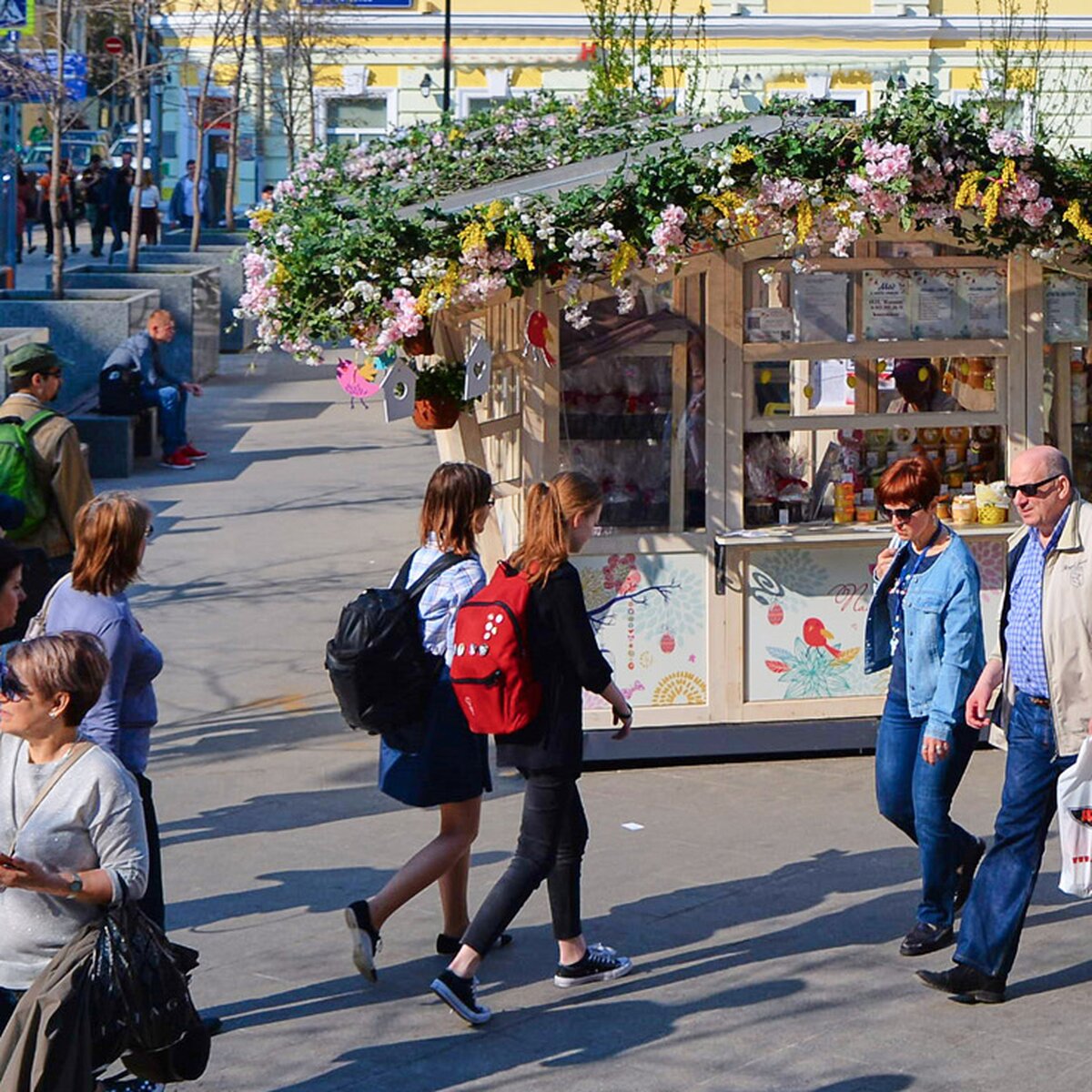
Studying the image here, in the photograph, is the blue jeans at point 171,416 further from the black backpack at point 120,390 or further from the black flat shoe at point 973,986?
the black flat shoe at point 973,986

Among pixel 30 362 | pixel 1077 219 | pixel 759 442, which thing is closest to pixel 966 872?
pixel 759 442

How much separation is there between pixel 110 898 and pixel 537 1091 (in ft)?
4.86

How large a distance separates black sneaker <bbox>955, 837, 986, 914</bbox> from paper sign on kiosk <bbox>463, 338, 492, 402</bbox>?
2669mm

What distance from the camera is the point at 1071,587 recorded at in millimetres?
5555

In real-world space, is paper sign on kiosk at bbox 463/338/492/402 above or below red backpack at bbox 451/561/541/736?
above

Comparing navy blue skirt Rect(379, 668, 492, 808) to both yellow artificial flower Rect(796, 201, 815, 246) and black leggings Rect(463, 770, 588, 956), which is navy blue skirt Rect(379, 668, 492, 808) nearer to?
black leggings Rect(463, 770, 588, 956)

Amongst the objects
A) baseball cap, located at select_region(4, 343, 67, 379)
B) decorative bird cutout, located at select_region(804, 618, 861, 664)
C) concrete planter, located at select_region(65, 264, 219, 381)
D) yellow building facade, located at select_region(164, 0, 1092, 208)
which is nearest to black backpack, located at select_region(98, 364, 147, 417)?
concrete planter, located at select_region(65, 264, 219, 381)

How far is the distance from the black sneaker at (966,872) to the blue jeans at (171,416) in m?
11.7

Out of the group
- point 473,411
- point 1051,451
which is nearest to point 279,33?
point 473,411

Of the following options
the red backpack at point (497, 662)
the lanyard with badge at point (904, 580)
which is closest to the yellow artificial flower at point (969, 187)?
the lanyard with badge at point (904, 580)

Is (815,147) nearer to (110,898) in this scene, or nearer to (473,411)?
(473,411)

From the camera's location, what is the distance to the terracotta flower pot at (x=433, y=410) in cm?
818

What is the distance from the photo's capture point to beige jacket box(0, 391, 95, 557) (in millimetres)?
7602

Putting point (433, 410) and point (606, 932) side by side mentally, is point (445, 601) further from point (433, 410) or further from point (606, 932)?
point (433, 410)
